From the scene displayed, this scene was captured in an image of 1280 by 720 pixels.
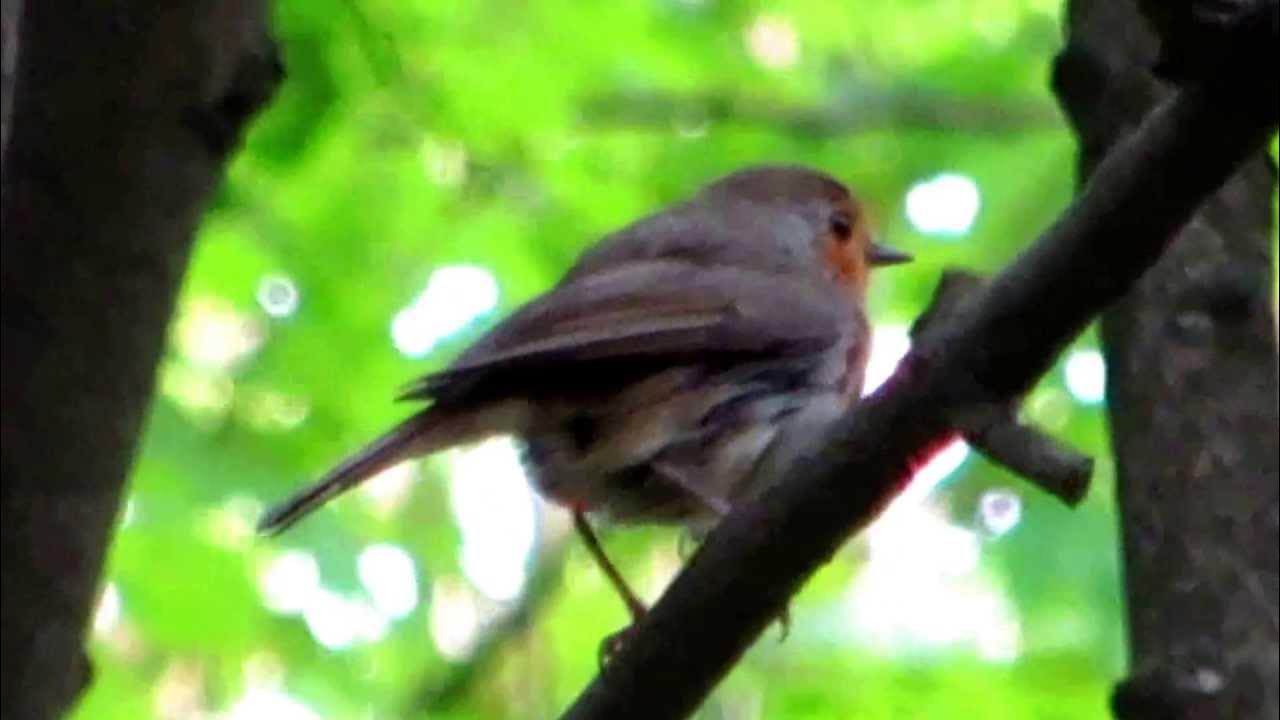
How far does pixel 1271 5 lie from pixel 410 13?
3.44 metres

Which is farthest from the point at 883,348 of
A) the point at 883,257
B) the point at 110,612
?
the point at 110,612

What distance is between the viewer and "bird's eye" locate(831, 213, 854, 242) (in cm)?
525

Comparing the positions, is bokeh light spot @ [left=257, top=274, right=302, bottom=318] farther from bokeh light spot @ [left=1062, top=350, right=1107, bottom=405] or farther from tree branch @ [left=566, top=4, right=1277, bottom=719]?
tree branch @ [left=566, top=4, right=1277, bottom=719]

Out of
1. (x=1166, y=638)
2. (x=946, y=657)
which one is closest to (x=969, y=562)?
(x=946, y=657)

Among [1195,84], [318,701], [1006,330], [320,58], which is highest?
[1195,84]

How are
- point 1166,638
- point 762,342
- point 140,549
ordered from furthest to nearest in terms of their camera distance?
1. point 140,549
2. point 762,342
3. point 1166,638

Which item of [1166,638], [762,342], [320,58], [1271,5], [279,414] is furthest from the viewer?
[279,414]

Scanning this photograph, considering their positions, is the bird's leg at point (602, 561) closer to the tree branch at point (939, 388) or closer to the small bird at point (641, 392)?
the small bird at point (641, 392)

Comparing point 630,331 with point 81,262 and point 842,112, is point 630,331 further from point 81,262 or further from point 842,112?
point 842,112

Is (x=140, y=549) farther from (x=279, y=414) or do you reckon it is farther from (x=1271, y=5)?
(x=1271, y=5)

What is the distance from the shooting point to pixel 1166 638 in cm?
268

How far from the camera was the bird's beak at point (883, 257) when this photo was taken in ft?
17.3

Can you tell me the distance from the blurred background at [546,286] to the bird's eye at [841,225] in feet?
0.99

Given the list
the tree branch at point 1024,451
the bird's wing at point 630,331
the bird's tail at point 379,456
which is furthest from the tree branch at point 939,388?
the bird's wing at point 630,331
